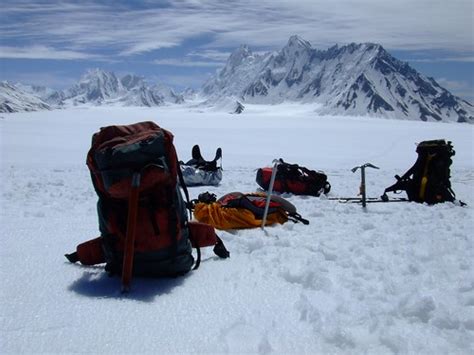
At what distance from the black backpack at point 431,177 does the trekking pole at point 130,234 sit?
208 inches

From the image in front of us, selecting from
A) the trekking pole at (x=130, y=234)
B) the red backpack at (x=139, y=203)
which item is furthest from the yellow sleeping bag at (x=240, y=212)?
the trekking pole at (x=130, y=234)

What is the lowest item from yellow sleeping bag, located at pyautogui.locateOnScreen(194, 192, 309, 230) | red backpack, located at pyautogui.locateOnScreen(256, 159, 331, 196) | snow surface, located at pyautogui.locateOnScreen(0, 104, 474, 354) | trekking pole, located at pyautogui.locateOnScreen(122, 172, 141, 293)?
red backpack, located at pyautogui.locateOnScreen(256, 159, 331, 196)

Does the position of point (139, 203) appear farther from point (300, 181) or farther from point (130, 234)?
point (300, 181)

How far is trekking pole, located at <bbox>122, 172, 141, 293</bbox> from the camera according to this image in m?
3.30

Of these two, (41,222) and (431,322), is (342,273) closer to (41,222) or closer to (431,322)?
(431,322)

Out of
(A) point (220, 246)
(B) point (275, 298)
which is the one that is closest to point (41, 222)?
(A) point (220, 246)

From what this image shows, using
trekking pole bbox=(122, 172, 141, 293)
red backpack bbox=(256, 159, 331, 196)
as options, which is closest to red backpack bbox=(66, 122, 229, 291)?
→ trekking pole bbox=(122, 172, 141, 293)

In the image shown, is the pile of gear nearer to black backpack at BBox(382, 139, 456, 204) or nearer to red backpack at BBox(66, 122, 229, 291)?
red backpack at BBox(66, 122, 229, 291)

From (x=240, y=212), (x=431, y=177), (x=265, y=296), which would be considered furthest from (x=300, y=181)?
(x=265, y=296)

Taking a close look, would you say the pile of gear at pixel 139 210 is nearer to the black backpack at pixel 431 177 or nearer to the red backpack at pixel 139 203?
the red backpack at pixel 139 203

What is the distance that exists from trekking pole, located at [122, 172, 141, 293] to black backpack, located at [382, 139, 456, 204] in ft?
17.3

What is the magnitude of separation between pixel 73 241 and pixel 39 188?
13.9 ft

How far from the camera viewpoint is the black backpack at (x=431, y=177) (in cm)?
748

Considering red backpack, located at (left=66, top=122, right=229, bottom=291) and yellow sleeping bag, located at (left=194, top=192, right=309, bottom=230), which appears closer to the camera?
red backpack, located at (left=66, top=122, right=229, bottom=291)
